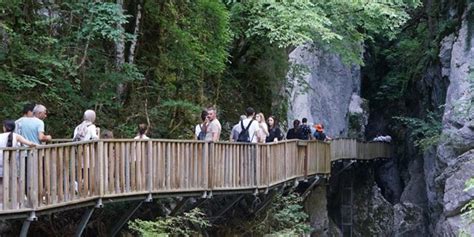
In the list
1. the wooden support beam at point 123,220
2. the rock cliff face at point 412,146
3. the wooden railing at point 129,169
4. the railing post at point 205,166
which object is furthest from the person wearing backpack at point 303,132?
the wooden support beam at point 123,220

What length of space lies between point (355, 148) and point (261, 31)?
12555 mm

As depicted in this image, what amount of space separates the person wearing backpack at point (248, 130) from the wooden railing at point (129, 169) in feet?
0.87

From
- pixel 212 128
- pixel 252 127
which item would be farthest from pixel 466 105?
pixel 212 128

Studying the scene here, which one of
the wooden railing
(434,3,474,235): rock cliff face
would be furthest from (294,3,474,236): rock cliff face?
the wooden railing

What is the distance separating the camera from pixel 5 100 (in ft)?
45.6

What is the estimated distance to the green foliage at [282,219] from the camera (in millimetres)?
18469

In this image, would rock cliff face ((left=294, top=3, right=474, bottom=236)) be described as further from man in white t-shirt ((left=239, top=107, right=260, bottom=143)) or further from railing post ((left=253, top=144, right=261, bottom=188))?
railing post ((left=253, top=144, right=261, bottom=188))

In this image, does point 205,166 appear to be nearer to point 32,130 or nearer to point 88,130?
point 88,130

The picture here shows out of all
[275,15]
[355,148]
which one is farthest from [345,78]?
[275,15]

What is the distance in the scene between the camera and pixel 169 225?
46.1 feet

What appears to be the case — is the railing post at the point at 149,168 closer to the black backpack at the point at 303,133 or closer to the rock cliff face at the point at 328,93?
the black backpack at the point at 303,133

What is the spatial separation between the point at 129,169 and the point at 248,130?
455 centimetres

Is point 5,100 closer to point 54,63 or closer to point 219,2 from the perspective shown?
point 54,63

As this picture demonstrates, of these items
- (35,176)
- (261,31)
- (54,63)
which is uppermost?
(261,31)
